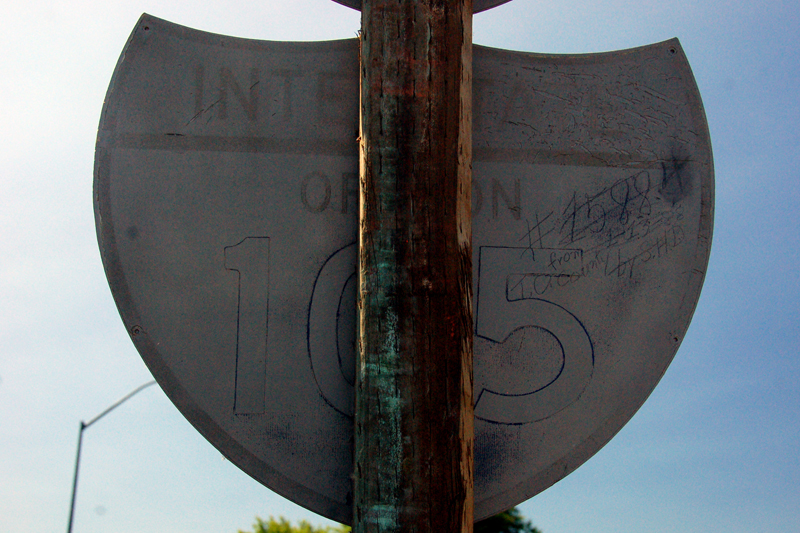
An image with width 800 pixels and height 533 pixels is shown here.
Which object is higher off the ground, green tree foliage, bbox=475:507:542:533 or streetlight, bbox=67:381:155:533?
streetlight, bbox=67:381:155:533

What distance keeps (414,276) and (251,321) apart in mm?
583

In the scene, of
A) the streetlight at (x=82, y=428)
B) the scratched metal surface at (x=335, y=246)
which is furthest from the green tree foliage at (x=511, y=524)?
the scratched metal surface at (x=335, y=246)

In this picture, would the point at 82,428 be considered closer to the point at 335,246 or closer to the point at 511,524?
the point at 511,524

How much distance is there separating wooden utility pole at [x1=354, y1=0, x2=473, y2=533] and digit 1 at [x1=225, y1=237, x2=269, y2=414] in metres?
0.39

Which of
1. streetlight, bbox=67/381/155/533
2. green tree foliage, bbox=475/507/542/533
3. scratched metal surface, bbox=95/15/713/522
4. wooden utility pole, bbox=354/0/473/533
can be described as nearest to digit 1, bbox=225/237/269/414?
scratched metal surface, bbox=95/15/713/522

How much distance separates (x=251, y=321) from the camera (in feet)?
8.14

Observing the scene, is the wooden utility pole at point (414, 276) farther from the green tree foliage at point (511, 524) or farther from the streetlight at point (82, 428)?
the green tree foliage at point (511, 524)

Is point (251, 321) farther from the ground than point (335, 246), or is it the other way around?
point (335, 246)

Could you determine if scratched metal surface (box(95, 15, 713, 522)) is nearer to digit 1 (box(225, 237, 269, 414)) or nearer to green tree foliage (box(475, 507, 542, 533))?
digit 1 (box(225, 237, 269, 414))

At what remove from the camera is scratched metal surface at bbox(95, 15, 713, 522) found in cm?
246

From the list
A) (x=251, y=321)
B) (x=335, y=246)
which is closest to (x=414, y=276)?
(x=335, y=246)

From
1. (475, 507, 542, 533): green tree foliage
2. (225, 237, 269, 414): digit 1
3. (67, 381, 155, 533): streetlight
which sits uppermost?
(225, 237, 269, 414): digit 1

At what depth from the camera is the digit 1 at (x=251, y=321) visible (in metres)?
2.46

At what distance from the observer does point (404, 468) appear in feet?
6.88
